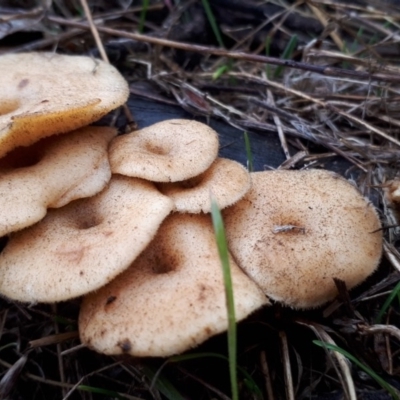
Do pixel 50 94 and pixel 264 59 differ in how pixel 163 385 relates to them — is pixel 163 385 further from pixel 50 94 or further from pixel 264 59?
pixel 264 59

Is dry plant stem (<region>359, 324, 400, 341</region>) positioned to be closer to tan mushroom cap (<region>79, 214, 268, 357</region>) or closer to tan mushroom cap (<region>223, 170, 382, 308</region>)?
tan mushroom cap (<region>223, 170, 382, 308</region>)

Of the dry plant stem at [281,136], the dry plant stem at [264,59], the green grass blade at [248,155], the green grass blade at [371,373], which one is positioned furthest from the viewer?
the dry plant stem at [281,136]

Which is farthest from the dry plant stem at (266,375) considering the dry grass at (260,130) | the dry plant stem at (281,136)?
the dry plant stem at (281,136)

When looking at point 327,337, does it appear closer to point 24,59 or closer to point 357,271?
point 357,271

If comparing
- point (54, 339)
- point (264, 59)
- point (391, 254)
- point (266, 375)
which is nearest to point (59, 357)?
point (54, 339)

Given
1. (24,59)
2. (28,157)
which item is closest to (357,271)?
(28,157)

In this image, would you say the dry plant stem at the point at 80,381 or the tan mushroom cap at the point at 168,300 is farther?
the dry plant stem at the point at 80,381

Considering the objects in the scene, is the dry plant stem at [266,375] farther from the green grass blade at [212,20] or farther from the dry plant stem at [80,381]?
the green grass blade at [212,20]
